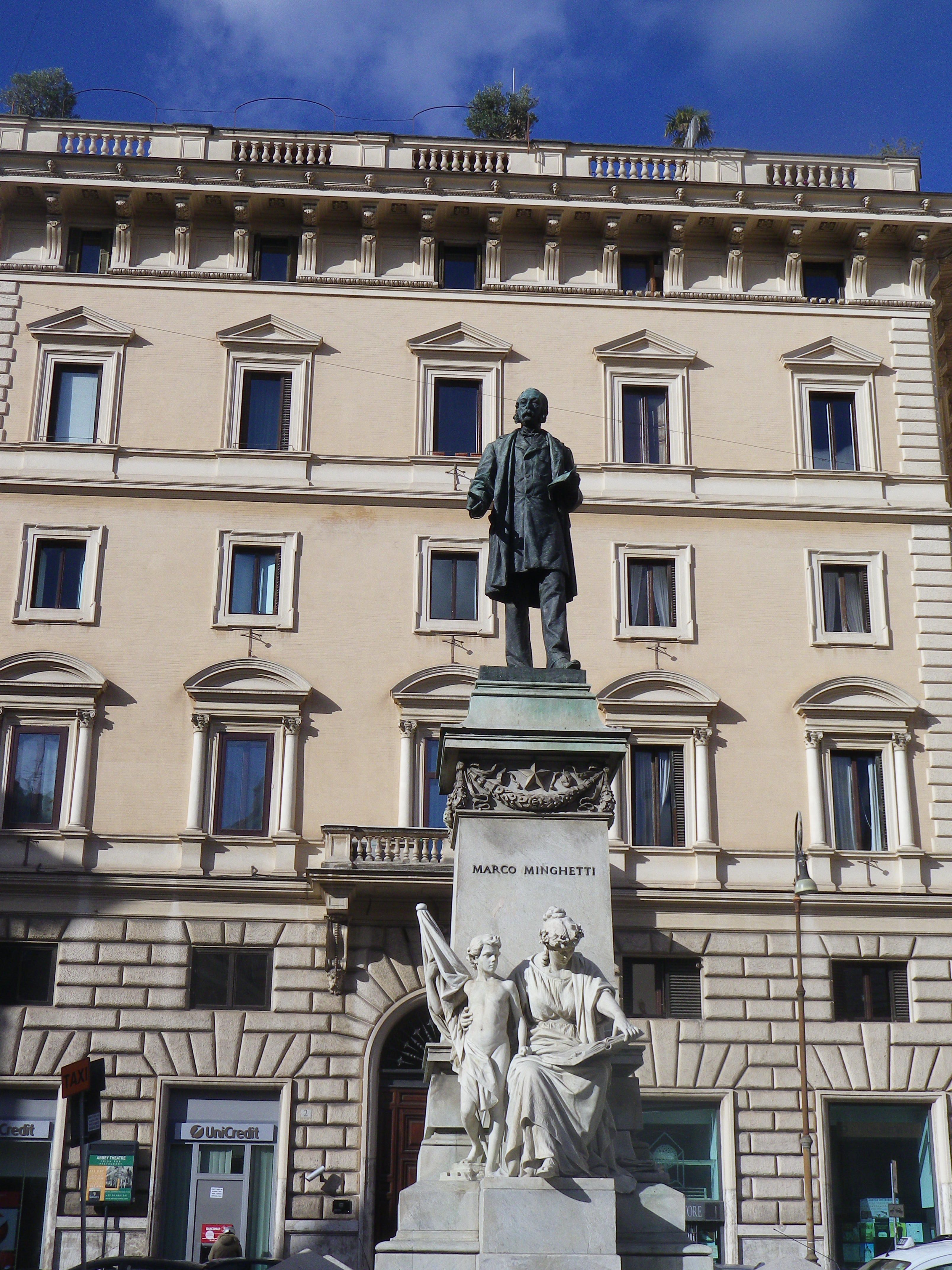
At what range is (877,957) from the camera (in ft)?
88.1

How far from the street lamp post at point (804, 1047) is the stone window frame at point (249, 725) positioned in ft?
28.4

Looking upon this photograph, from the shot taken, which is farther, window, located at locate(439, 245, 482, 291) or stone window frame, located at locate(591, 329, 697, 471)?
window, located at locate(439, 245, 482, 291)

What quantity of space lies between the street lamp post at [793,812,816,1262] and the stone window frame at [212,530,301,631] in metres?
10.0

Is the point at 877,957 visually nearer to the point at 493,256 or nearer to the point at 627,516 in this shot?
the point at 627,516

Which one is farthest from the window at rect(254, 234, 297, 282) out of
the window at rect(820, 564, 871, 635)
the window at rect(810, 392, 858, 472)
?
the window at rect(820, 564, 871, 635)

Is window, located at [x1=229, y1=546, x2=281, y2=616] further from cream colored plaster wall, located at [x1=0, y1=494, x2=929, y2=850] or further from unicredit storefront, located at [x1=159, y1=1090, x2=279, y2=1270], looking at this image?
unicredit storefront, located at [x1=159, y1=1090, x2=279, y2=1270]

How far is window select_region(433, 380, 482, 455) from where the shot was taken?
29906 millimetres

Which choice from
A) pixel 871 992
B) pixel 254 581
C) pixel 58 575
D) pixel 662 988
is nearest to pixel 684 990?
pixel 662 988

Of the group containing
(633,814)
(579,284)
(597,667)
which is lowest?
(633,814)

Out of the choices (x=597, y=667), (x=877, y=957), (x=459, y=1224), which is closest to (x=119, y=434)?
(x=597, y=667)

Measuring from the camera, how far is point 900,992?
26.9 m

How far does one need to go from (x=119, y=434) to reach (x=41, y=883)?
8.75 metres

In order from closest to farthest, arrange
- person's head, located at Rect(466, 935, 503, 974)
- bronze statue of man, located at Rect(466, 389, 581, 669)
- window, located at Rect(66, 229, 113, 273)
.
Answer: person's head, located at Rect(466, 935, 503, 974)
bronze statue of man, located at Rect(466, 389, 581, 669)
window, located at Rect(66, 229, 113, 273)

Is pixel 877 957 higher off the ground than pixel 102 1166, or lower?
higher
